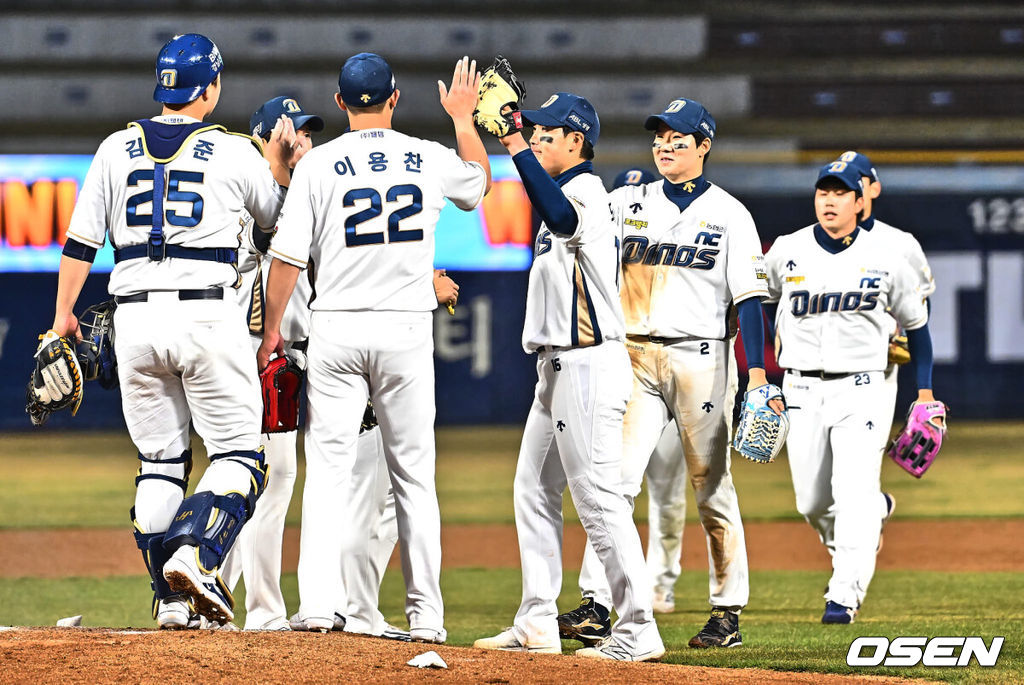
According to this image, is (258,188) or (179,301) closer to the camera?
(179,301)

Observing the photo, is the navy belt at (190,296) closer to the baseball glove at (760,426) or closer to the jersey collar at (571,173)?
the jersey collar at (571,173)

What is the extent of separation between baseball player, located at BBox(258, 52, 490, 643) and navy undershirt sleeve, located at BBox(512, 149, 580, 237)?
0.27 m

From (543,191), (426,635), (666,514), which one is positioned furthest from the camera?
(666,514)

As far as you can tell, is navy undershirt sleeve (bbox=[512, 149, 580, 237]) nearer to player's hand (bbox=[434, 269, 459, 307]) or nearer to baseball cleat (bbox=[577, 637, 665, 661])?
player's hand (bbox=[434, 269, 459, 307])

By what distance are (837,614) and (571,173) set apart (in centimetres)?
224

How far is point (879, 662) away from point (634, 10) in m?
19.1

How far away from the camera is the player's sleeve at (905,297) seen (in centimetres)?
584

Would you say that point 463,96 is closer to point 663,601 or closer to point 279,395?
point 279,395

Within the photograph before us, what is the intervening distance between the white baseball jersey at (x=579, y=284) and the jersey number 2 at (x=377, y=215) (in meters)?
0.48

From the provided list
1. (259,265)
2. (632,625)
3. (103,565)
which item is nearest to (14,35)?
(103,565)

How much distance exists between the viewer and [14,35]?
21453 mm

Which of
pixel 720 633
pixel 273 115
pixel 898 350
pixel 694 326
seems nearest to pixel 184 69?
pixel 273 115

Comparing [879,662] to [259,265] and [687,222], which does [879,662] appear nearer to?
[687,222]

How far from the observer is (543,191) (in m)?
4.15
